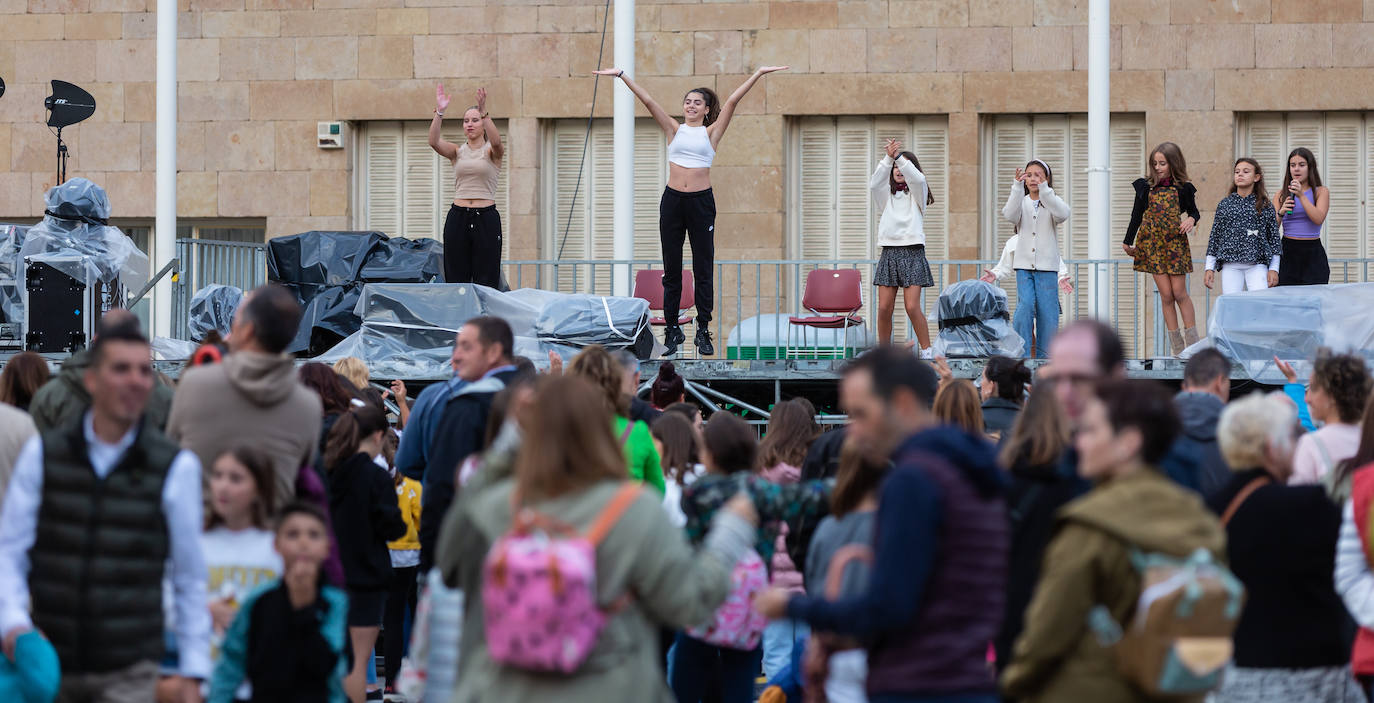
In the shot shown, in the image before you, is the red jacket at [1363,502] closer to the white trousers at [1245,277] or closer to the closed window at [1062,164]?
the white trousers at [1245,277]

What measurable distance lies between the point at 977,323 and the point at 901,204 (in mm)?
1012

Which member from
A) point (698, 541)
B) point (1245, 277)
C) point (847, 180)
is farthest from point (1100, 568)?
point (847, 180)

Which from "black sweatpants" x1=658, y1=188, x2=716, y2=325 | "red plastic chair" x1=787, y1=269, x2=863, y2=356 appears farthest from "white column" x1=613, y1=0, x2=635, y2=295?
"black sweatpants" x1=658, y1=188, x2=716, y2=325

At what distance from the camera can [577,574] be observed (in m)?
3.83

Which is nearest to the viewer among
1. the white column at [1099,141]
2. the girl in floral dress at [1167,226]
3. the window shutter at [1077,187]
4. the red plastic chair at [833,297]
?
the girl in floral dress at [1167,226]

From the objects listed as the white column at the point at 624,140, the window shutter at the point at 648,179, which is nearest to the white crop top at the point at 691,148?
the white column at the point at 624,140

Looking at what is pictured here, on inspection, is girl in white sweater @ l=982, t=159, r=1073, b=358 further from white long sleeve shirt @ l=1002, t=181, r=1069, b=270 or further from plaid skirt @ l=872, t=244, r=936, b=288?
plaid skirt @ l=872, t=244, r=936, b=288

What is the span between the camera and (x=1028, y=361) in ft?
39.1

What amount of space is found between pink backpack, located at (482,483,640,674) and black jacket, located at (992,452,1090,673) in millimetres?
1271

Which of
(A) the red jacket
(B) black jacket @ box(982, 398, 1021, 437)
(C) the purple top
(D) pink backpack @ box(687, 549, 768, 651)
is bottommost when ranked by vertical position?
(D) pink backpack @ box(687, 549, 768, 651)

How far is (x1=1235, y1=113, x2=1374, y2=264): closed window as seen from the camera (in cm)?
1759

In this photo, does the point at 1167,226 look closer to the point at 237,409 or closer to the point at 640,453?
the point at 640,453

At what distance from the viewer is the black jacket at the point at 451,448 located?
611 centimetres

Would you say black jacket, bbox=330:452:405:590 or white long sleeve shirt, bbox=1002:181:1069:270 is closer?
black jacket, bbox=330:452:405:590
